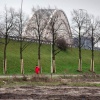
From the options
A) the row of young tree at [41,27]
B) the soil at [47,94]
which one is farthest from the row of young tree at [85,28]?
the soil at [47,94]

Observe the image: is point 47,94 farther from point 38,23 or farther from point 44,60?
point 44,60

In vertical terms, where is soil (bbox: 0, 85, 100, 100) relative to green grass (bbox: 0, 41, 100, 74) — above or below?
below

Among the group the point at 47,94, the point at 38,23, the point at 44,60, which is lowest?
the point at 47,94

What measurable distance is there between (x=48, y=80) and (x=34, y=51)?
3406cm

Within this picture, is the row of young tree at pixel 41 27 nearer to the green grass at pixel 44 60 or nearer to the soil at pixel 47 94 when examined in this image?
the green grass at pixel 44 60

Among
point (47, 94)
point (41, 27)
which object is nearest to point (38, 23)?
point (41, 27)

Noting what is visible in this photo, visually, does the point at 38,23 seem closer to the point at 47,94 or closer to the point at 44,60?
the point at 44,60

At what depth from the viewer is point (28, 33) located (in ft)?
159

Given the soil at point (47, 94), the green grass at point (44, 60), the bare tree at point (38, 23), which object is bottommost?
the soil at point (47, 94)

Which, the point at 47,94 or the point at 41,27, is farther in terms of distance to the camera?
the point at 41,27

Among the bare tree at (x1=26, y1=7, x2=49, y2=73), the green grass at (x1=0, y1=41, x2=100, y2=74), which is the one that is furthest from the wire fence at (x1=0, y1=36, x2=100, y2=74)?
the bare tree at (x1=26, y1=7, x2=49, y2=73)

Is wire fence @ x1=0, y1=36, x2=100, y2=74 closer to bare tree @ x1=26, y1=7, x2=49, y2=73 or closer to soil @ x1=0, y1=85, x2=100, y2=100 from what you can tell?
bare tree @ x1=26, y1=7, x2=49, y2=73

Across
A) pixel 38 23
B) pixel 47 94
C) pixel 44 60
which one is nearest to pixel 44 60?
pixel 44 60

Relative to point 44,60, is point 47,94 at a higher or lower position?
lower
